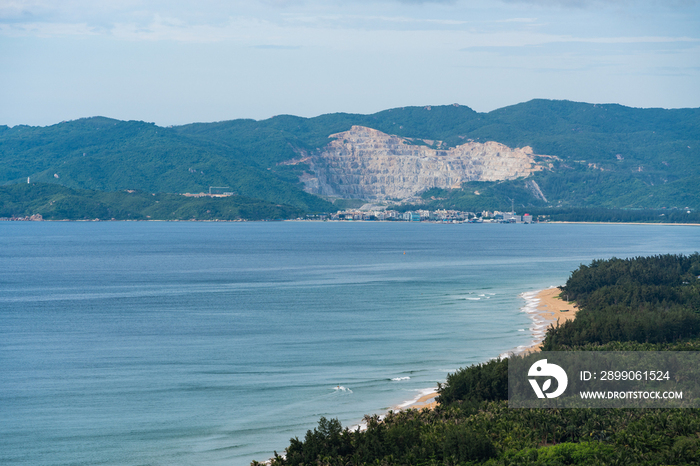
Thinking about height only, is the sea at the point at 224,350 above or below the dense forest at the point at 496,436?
below

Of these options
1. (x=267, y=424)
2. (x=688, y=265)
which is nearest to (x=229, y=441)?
(x=267, y=424)

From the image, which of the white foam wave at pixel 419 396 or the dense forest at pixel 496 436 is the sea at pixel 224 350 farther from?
the dense forest at pixel 496 436

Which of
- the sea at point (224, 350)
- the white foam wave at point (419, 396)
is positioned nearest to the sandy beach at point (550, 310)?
the sea at point (224, 350)

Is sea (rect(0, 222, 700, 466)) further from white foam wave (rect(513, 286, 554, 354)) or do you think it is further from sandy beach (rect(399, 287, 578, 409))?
sandy beach (rect(399, 287, 578, 409))

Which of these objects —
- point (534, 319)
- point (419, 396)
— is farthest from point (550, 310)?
point (419, 396)

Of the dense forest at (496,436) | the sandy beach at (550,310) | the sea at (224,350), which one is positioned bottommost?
the sea at (224,350)

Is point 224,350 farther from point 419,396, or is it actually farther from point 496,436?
point 496,436

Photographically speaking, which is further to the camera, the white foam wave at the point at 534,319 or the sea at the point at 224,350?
the white foam wave at the point at 534,319

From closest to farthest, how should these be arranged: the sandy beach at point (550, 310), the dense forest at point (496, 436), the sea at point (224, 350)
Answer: the dense forest at point (496, 436), the sea at point (224, 350), the sandy beach at point (550, 310)

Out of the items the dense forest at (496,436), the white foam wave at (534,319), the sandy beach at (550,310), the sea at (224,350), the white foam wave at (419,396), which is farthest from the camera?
the sandy beach at (550,310)
